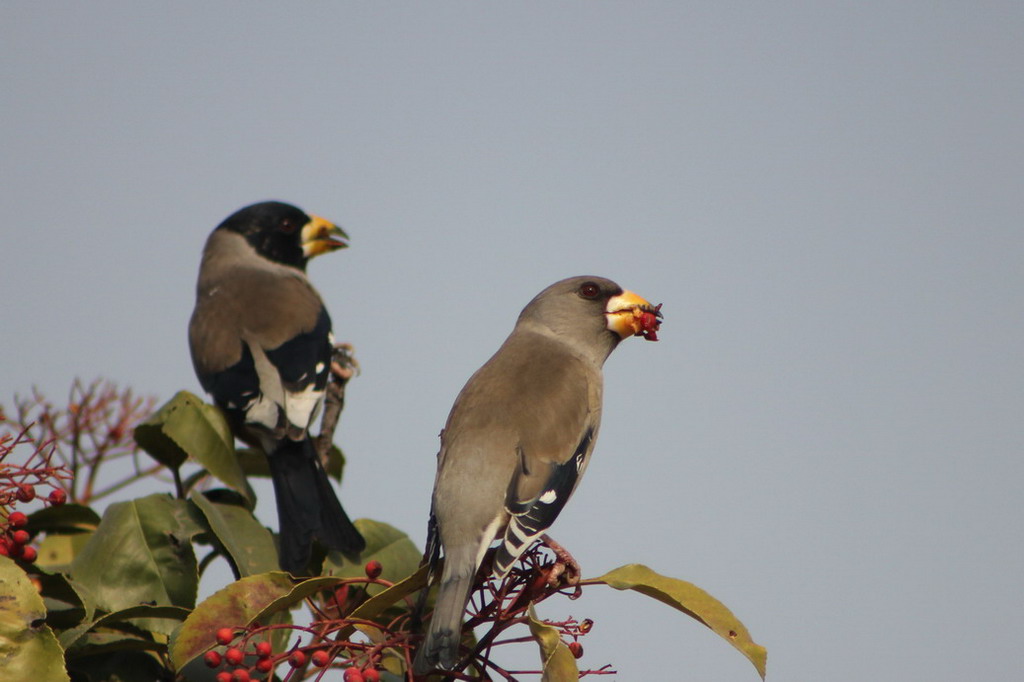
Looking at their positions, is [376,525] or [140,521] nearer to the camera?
[140,521]

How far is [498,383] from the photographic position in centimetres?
365

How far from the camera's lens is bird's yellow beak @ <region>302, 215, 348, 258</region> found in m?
6.89

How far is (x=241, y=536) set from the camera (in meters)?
3.48

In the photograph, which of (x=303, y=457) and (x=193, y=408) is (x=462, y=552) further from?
(x=303, y=457)

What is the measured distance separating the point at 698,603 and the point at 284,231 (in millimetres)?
4778

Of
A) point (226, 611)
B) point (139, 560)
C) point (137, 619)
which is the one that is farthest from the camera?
point (139, 560)

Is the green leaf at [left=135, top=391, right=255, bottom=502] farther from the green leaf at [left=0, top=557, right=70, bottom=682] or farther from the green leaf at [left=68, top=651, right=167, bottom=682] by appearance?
the green leaf at [left=0, top=557, right=70, bottom=682]

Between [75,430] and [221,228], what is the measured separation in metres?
2.49

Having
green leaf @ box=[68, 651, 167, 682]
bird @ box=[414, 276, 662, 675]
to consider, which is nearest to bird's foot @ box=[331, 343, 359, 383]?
bird @ box=[414, 276, 662, 675]

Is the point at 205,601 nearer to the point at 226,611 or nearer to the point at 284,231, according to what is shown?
the point at 226,611

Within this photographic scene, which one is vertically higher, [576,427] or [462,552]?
[576,427]

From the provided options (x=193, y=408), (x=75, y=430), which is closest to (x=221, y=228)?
(x=75, y=430)

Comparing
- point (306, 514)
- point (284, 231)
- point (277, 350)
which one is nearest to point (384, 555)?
point (306, 514)

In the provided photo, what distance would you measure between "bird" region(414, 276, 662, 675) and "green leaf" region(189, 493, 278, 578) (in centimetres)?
61
